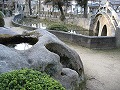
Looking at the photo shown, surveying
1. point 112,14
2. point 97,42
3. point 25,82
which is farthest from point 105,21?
point 25,82

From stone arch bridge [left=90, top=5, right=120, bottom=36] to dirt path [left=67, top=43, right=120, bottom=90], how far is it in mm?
3837

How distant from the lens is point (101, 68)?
12.1 meters

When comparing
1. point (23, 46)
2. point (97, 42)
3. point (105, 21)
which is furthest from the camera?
point (105, 21)

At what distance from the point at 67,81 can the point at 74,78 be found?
0.34m

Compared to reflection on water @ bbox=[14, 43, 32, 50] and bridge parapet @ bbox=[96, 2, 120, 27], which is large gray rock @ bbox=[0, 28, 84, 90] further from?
bridge parapet @ bbox=[96, 2, 120, 27]

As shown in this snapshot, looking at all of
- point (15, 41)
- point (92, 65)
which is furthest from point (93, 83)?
point (15, 41)

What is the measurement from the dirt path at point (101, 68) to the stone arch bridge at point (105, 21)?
384 centimetres

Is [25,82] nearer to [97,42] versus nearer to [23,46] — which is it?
[23,46]

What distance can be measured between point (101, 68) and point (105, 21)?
50.5 feet

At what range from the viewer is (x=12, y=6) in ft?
232

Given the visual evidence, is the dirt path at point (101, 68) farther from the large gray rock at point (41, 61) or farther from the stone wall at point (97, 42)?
the large gray rock at point (41, 61)

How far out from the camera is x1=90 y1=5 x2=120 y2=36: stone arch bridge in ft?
72.5

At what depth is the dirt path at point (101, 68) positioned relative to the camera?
10.2 m

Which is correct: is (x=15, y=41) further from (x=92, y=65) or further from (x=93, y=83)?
(x=92, y=65)
